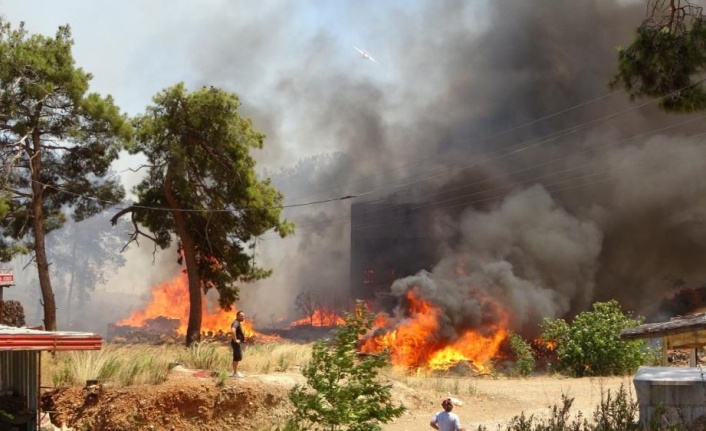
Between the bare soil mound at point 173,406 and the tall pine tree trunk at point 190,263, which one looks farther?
the tall pine tree trunk at point 190,263

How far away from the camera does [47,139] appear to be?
24.8m

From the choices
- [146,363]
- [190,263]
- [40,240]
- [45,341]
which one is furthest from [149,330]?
[45,341]

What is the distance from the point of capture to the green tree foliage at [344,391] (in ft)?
34.2

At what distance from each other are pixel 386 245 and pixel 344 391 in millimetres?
40633

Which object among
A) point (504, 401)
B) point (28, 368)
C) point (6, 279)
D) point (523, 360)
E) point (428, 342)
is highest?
point (6, 279)

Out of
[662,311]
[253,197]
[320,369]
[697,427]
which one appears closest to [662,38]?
[697,427]

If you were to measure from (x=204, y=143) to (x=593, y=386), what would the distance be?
15.0 metres

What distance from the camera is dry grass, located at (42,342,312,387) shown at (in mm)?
17734

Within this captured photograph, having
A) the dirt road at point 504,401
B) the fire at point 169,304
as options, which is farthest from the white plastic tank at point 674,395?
the fire at point 169,304

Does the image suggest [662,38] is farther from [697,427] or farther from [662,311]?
[662,311]

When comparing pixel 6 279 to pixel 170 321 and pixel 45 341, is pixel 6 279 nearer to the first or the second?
pixel 45 341

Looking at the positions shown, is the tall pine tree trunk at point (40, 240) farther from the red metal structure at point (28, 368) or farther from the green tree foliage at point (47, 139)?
the red metal structure at point (28, 368)

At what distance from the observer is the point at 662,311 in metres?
39.1

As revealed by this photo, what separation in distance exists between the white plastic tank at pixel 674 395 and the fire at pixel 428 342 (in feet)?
71.6
